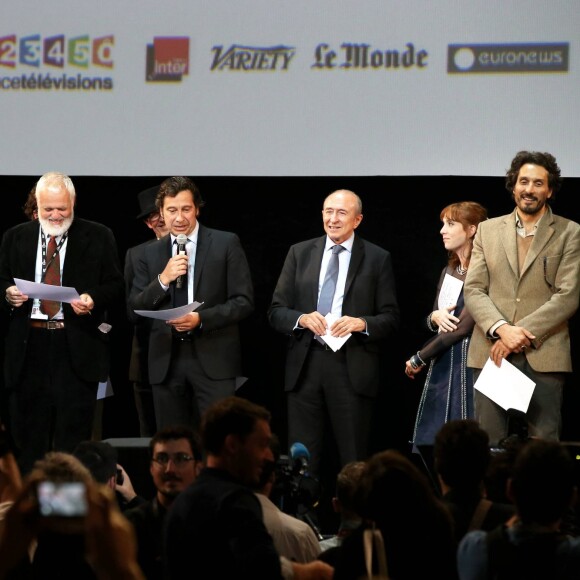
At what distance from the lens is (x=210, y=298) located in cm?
548

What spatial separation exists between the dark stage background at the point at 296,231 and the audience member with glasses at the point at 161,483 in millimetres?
3284

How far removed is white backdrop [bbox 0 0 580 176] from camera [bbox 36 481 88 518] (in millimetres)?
4831

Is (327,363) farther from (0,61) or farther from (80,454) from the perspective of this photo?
(0,61)

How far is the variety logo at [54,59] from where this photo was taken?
624cm

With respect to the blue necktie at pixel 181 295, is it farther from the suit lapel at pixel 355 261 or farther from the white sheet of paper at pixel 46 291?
the suit lapel at pixel 355 261

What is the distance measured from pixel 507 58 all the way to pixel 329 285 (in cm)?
160

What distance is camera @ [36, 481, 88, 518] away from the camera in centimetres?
137

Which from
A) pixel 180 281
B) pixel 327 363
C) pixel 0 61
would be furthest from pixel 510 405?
pixel 0 61

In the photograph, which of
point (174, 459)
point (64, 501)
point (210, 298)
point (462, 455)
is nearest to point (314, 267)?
point (210, 298)

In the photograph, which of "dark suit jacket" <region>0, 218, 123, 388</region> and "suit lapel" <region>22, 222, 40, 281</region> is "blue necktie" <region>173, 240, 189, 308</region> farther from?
"suit lapel" <region>22, 222, 40, 281</region>

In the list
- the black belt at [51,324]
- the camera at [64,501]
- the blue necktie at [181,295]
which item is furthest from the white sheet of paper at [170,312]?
the camera at [64,501]

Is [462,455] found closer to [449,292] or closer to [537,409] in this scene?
[537,409]

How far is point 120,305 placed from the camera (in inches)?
275

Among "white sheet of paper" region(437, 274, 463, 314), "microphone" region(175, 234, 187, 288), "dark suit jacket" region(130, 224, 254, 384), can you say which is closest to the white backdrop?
"white sheet of paper" region(437, 274, 463, 314)
